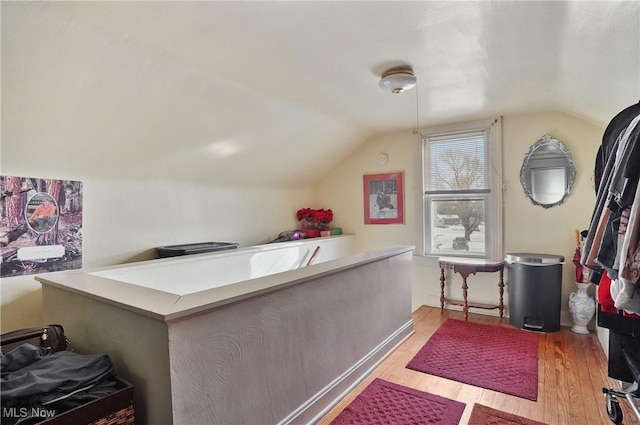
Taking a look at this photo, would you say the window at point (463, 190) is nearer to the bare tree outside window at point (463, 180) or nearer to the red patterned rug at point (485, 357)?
the bare tree outside window at point (463, 180)

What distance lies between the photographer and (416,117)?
349cm

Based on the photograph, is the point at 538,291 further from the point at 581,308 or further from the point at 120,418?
the point at 120,418

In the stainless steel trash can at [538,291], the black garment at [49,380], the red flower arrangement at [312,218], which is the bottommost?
the stainless steel trash can at [538,291]

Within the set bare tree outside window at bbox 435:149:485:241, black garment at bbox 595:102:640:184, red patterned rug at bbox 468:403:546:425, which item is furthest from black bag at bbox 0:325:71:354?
bare tree outside window at bbox 435:149:485:241

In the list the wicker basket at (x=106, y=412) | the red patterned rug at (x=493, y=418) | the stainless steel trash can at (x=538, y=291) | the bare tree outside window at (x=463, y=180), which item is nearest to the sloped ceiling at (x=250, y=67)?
the bare tree outside window at (x=463, y=180)

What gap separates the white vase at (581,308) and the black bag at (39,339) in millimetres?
3834

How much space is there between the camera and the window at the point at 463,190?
3.57 meters

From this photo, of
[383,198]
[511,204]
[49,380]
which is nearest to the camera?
[49,380]

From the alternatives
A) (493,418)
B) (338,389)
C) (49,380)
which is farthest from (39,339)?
(493,418)

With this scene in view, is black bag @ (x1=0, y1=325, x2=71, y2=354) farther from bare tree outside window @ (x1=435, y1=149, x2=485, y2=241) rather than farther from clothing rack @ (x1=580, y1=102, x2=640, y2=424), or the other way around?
bare tree outside window @ (x1=435, y1=149, x2=485, y2=241)

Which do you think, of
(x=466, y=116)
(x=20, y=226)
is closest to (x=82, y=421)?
(x=20, y=226)

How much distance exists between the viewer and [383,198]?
425 cm

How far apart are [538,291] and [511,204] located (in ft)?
3.11

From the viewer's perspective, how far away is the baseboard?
1739 mm
